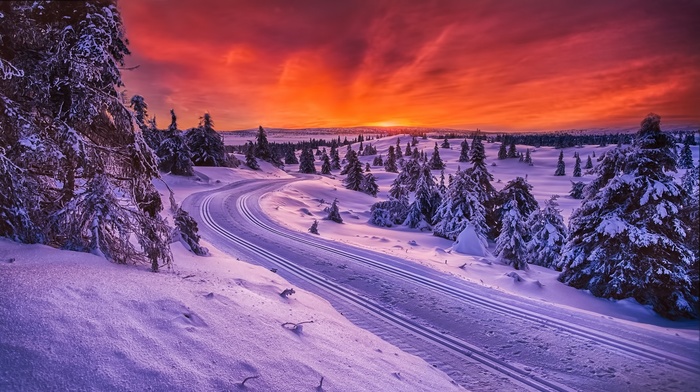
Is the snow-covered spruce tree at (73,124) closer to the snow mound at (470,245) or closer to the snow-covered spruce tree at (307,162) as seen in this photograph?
the snow mound at (470,245)

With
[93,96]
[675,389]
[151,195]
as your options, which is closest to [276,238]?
[151,195]

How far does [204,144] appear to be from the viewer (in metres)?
52.4

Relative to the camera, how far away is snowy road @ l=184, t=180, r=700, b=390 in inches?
241

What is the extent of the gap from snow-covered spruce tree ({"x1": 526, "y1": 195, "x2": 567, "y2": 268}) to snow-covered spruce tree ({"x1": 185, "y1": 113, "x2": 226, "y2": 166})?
1894 inches

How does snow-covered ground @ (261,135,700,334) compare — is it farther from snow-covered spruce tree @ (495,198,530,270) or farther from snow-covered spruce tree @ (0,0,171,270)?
snow-covered spruce tree @ (0,0,171,270)

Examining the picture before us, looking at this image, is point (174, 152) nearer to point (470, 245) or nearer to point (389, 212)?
point (389, 212)

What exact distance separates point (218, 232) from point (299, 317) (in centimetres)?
1382

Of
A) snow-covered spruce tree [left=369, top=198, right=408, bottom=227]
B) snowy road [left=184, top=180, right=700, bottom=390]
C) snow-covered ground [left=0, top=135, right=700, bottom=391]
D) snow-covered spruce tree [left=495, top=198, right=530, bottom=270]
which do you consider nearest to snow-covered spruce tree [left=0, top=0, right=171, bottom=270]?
snow-covered ground [left=0, top=135, right=700, bottom=391]

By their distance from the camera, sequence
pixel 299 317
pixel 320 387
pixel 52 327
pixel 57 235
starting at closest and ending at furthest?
1. pixel 52 327
2. pixel 320 387
3. pixel 57 235
4. pixel 299 317

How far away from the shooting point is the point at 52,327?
10.6 ft

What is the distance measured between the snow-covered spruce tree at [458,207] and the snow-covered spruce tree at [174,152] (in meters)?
31.8

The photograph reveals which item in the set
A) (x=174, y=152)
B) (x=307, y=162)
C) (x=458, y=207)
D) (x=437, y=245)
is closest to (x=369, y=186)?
(x=307, y=162)

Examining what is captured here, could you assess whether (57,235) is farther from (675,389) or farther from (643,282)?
(643,282)

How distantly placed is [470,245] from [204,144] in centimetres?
4709
